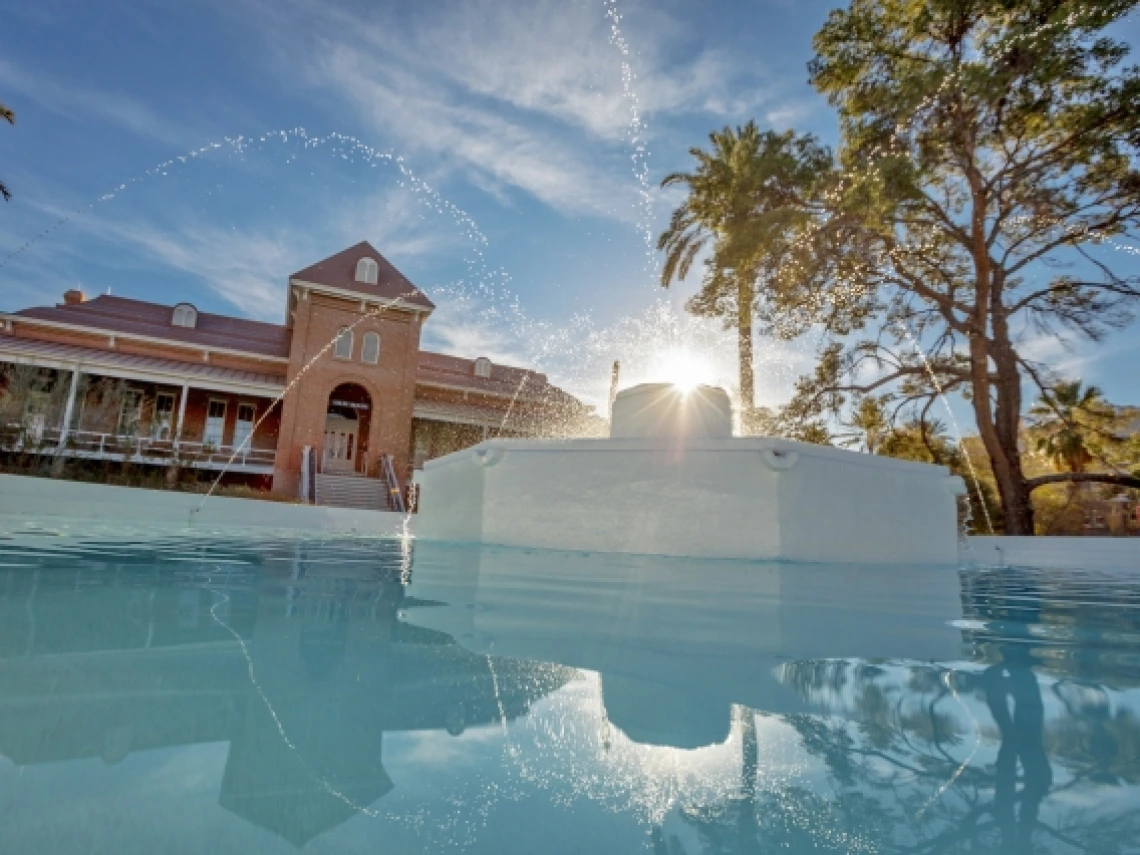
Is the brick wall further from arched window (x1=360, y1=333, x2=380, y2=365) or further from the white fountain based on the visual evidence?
the white fountain

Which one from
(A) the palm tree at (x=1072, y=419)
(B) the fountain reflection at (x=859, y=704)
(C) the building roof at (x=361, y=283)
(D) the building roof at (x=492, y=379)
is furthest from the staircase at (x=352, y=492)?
(A) the palm tree at (x=1072, y=419)

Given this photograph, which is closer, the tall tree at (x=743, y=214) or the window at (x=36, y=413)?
the tall tree at (x=743, y=214)

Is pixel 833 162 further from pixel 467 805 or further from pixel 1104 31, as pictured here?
pixel 467 805

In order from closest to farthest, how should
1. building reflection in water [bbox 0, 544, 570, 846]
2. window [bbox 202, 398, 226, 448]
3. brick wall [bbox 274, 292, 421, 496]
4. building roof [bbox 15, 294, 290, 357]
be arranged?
building reflection in water [bbox 0, 544, 570, 846], brick wall [bbox 274, 292, 421, 496], building roof [bbox 15, 294, 290, 357], window [bbox 202, 398, 226, 448]

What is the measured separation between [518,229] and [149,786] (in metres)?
12.8

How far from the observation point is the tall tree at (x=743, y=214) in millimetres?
14883

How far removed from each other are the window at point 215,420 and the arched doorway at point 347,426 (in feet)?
13.4

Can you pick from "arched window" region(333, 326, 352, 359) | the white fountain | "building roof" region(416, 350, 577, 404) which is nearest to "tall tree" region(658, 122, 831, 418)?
the white fountain

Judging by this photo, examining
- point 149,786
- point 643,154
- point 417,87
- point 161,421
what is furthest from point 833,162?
point 161,421

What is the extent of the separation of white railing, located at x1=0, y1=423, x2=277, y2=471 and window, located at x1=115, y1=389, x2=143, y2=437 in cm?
43

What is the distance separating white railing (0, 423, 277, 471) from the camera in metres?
17.8

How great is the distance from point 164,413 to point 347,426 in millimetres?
6879

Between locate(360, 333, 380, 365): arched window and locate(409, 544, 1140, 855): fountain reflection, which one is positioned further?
locate(360, 333, 380, 365): arched window

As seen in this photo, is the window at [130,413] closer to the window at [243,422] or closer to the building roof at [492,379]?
the window at [243,422]
